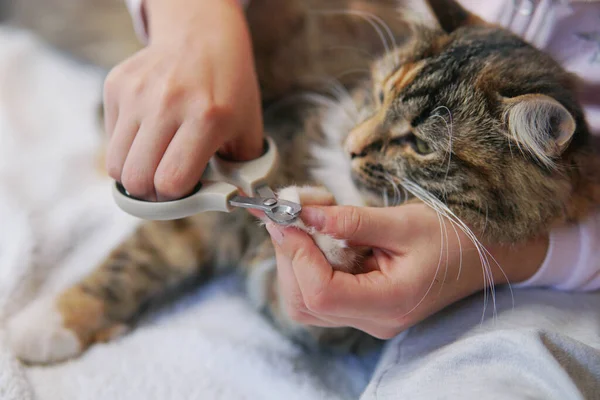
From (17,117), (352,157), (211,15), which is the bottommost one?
(17,117)

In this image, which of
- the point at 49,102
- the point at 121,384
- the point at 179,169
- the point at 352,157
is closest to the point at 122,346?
the point at 121,384

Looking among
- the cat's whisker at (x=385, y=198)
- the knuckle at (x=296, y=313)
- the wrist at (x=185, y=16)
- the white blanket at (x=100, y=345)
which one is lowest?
the white blanket at (x=100, y=345)

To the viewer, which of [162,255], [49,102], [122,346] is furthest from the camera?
[49,102]

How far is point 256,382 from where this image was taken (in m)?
0.84

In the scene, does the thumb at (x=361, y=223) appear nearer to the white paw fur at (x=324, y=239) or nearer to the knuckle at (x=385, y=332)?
the white paw fur at (x=324, y=239)

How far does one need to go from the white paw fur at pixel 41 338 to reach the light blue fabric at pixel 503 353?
20.7 inches

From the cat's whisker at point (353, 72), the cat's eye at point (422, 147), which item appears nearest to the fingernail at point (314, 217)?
the cat's eye at point (422, 147)

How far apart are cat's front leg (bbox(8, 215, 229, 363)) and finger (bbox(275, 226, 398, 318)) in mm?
432

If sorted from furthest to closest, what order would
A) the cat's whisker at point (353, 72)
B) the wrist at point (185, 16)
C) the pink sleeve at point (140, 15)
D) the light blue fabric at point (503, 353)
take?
the cat's whisker at point (353, 72) < the pink sleeve at point (140, 15) < the wrist at point (185, 16) < the light blue fabric at point (503, 353)

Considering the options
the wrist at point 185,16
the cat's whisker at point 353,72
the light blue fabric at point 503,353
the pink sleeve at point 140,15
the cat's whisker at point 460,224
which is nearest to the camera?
the light blue fabric at point 503,353

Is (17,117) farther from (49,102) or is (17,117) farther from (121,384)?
(121,384)

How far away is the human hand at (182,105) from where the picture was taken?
0.69m

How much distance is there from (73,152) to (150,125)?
71 centimetres

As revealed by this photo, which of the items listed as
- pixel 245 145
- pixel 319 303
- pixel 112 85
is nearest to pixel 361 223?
pixel 319 303
